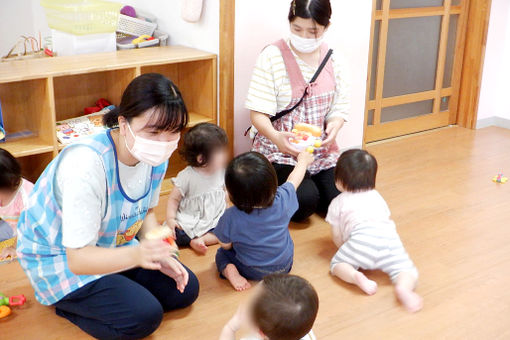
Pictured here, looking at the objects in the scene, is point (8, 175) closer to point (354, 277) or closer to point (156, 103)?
point (156, 103)

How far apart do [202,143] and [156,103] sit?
2.73 feet

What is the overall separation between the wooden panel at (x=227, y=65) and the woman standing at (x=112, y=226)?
1.09 m

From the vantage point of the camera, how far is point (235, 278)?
2.23 meters

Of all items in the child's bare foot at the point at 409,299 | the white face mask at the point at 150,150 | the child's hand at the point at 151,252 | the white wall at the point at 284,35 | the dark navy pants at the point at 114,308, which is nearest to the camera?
the child's hand at the point at 151,252

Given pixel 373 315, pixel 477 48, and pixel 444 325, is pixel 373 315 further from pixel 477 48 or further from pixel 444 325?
pixel 477 48

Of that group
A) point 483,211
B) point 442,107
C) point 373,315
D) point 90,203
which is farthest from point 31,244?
point 442,107

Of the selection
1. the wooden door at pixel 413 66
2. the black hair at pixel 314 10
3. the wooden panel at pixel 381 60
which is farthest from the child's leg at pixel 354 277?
the wooden panel at pixel 381 60

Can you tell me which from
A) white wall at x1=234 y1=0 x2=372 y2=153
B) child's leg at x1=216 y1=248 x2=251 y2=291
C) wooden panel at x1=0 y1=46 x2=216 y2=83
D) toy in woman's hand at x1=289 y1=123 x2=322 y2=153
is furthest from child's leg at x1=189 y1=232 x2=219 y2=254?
wooden panel at x1=0 y1=46 x2=216 y2=83

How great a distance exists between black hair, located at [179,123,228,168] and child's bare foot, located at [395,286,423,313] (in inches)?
35.7

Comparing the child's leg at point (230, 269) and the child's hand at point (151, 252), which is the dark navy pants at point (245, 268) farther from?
the child's hand at point (151, 252)

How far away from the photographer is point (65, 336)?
193cm

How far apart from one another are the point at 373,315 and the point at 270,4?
170 centimetres

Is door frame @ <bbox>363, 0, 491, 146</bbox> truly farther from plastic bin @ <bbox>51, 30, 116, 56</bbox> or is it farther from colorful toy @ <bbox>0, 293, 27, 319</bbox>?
colorful toy @ <bbox>0, 293, 27, 319</bbox>

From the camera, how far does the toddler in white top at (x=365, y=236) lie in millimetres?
2199
